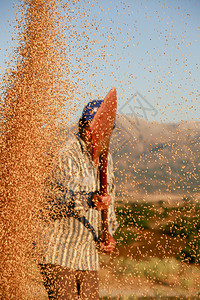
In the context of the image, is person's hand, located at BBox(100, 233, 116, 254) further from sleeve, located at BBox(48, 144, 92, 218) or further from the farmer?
sleeve, located at BBox(48, 144, 92, 218)

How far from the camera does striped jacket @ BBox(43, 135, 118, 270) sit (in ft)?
7.76

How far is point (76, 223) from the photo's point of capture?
2471mm

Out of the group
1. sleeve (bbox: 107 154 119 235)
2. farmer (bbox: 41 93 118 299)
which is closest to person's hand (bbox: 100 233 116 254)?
farmer (bbox: 41 93 118 299)

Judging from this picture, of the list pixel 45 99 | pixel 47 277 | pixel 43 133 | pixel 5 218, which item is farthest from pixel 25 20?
pixel 47 277

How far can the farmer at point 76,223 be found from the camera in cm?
234

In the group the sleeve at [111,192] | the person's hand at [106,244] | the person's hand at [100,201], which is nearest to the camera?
the person's hand at [100,201]

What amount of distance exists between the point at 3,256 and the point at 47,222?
0.38 metres

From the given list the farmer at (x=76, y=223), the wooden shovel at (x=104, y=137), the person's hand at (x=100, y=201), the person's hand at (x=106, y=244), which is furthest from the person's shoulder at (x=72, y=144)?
the person's hand at (x=106, y=244)

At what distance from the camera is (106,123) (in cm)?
254

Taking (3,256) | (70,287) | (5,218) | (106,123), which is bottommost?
(70,287)

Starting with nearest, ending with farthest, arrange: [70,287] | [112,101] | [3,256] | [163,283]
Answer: [3,256] → [70,287] → [112,101] → [163,283]

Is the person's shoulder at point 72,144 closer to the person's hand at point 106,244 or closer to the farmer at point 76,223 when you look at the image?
the farmer at point 76,223

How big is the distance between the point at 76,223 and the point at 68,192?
0.27 metres

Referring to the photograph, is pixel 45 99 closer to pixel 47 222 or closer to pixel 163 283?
pixel 47 222
